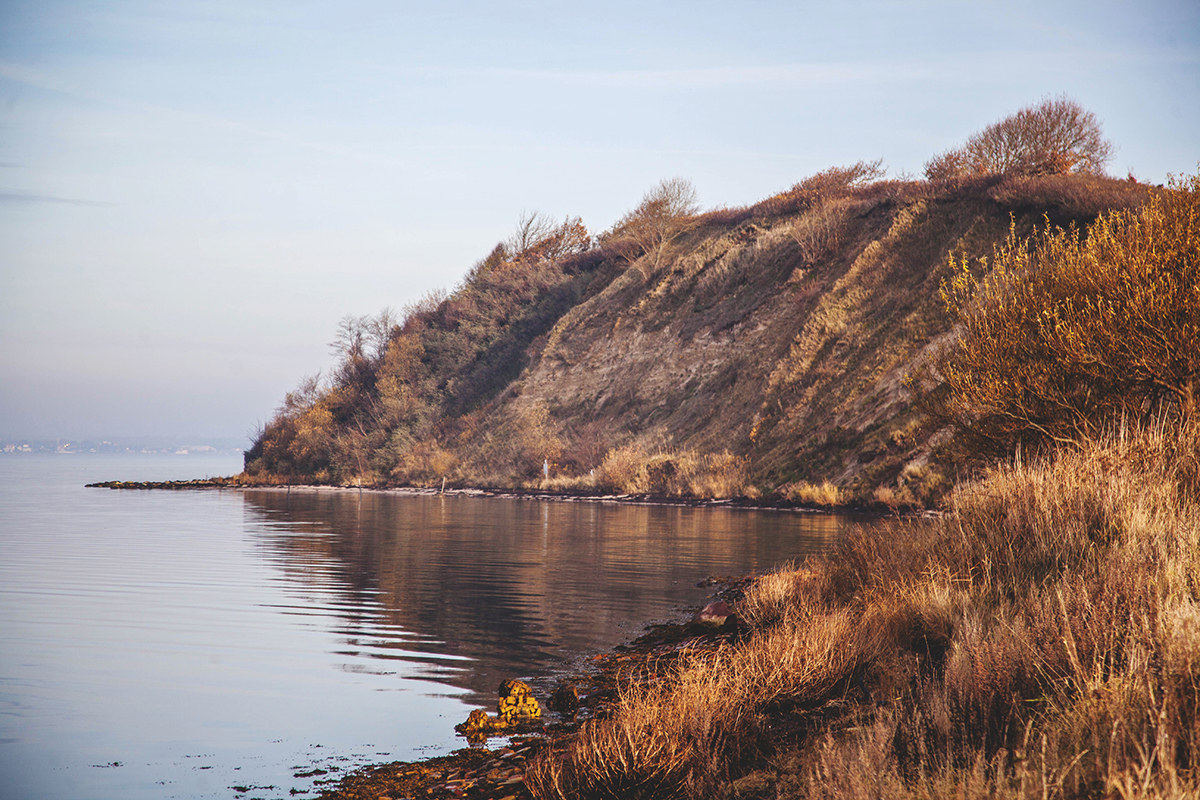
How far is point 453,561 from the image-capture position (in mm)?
21547

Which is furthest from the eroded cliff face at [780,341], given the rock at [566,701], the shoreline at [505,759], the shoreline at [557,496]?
the rock at [566,701]

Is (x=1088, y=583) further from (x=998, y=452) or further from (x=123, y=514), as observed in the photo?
(x=123, y=514)

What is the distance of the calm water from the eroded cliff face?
35.4 feet

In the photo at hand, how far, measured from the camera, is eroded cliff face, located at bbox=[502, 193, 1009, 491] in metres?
40.0

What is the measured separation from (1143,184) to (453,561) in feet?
124

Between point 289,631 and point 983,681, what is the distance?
10.6 metres

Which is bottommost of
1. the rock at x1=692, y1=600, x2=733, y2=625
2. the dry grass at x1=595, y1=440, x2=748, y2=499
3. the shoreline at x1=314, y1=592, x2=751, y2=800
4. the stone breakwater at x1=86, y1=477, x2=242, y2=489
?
the stone breakwater at x1=86, y1=477, x2=242, y2=489

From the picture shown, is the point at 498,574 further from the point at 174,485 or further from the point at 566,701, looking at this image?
the point at 174,485

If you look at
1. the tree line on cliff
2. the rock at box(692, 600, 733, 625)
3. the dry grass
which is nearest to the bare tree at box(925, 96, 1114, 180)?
the tree line on cliff

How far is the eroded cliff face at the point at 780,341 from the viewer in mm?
39969

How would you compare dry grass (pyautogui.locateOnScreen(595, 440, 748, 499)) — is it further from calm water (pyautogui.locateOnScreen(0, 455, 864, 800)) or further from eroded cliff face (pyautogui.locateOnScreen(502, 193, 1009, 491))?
calm water (pyautogui.locateOnScreen(0, 455, 864, 800))

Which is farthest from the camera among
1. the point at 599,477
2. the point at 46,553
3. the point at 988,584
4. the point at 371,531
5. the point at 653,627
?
the point at 599,477

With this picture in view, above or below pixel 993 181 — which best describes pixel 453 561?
below

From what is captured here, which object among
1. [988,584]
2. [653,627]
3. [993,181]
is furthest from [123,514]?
[993,181]
